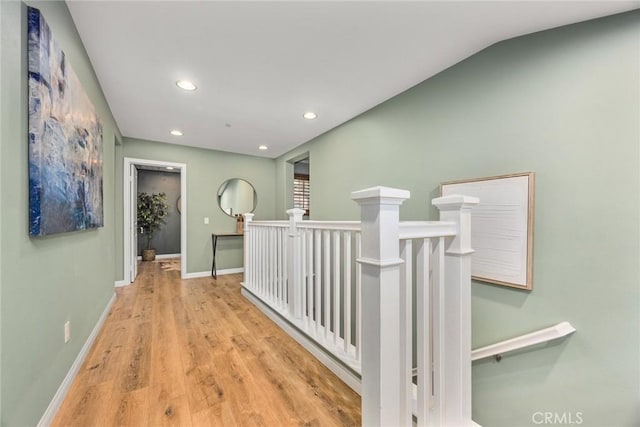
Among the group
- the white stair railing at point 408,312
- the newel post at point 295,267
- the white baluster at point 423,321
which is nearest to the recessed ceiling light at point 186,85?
the newel post at point 295,267

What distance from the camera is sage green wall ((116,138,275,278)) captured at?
14.1ft

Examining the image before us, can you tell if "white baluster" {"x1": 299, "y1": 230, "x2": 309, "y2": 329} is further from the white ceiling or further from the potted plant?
the potted plant

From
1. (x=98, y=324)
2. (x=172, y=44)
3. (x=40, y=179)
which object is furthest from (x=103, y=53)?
(x=98, y=324)

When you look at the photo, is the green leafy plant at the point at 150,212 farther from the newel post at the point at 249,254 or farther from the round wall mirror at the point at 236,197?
the newel post at the point at 249,254

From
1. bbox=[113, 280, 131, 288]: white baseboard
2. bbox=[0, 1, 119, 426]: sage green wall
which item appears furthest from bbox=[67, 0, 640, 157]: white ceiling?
bbox=[113, 280, 131, 288]: white baseboard

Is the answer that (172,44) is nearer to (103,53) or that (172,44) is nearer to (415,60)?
(103,53)

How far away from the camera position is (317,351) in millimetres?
2012

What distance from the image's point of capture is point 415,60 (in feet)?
6.66

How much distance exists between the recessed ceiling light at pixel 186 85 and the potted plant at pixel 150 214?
180 inches

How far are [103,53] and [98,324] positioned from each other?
2334mm

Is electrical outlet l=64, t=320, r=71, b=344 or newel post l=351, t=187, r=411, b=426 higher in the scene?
newel post l=351, t=187, r=411, b=426

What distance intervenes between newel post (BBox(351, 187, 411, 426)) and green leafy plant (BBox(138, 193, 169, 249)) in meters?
6.52
